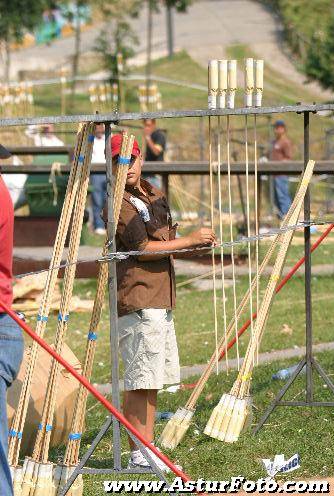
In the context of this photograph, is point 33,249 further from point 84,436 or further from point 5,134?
point 5,134

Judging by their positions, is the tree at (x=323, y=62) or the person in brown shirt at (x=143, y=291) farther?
the tree at (x=323, y=62)

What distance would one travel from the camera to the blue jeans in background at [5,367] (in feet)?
19.8

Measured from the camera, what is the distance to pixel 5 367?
6090 mm

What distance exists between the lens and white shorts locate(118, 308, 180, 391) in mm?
7309

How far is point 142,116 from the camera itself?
6.71 meters

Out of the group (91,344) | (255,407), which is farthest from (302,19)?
(91,344)

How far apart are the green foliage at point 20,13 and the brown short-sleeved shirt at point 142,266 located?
23934mm

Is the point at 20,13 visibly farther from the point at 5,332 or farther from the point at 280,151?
the point at 5,332

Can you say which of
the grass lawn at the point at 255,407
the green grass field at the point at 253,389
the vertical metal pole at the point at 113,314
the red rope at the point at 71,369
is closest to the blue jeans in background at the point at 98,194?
the green grass field at the point at 253,389

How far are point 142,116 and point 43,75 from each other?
37977mm

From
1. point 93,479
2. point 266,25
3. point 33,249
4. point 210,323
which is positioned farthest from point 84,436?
point 266,25

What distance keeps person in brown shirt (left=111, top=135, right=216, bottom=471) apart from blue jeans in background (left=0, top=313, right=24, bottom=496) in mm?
1251

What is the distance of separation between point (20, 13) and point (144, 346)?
24.7 metres

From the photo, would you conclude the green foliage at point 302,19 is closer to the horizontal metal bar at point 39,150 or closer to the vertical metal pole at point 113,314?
the horizontal metal bar at point 39,150
